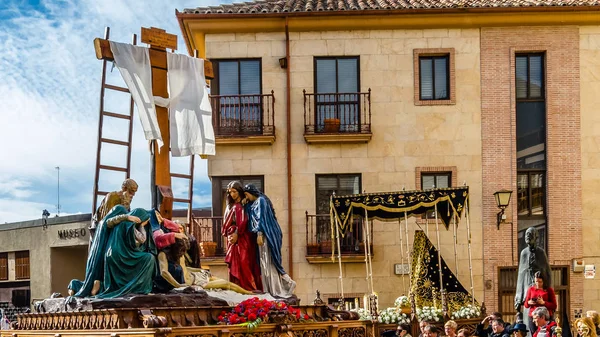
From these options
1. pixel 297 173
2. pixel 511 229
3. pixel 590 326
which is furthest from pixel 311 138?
pixel 590 326

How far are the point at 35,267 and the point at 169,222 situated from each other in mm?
22154

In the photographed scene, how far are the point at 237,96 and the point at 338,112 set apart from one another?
2.71 metres

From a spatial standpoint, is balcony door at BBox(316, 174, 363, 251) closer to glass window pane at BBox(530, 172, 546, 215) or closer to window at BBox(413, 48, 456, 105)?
window at BBox(413, 48, 456, 105)

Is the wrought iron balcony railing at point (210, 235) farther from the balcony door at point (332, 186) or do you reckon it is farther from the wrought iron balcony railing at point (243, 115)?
the balcony door at point (332, 186)

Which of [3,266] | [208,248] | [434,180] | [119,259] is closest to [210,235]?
[208,248]

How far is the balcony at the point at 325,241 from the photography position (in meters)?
24.9

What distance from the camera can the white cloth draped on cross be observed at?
49.1 feet

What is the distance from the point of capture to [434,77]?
85.7 ft

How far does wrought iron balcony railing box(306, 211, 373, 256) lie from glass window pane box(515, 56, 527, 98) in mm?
5532

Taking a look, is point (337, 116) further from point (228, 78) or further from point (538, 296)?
point (538, 296)

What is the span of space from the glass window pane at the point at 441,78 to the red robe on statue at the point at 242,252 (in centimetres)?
1247

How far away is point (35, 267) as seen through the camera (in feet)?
114

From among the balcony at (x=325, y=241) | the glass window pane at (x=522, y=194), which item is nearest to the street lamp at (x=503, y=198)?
the glass window pane at (x=522, y=194)

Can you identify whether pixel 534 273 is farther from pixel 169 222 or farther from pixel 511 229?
pixel 511 229
